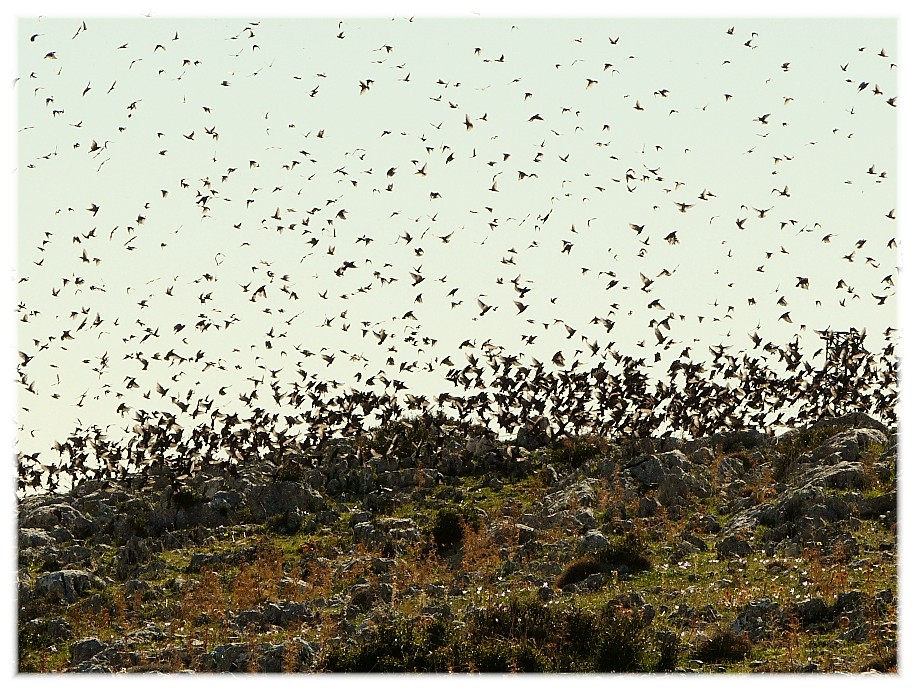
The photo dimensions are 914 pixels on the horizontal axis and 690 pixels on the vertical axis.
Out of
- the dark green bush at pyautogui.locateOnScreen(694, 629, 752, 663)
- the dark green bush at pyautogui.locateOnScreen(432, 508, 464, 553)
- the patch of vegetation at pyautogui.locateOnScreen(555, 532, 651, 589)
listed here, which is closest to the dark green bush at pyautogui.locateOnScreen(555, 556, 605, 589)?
the patch of vegetation at pyautogui.locateOnScreen(555, 532, 651, 589)

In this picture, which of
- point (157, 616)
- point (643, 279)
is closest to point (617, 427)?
point (643, 279)

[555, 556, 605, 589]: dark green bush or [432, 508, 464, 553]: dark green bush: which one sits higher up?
[432, 508, 464, 553]: dark green bush

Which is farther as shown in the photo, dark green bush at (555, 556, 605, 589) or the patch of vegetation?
the patch of vegetation

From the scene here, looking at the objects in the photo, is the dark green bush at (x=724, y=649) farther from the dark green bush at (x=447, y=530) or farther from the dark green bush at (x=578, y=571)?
the dark green bush at (x=447, y=530)

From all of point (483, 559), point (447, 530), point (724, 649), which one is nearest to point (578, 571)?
point (483, 559)

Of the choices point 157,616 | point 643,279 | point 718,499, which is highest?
point 643,279

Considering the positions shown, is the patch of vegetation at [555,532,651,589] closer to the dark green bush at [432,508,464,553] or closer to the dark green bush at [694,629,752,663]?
the dark green bush at [432,508,464,553]

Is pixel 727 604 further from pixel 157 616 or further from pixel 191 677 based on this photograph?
pixel 157 616

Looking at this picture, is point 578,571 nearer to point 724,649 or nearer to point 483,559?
point 483,559

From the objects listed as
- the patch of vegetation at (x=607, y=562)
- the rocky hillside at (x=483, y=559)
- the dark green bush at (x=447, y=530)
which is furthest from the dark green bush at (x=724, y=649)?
the dark green bush at (x=447, y=530)
